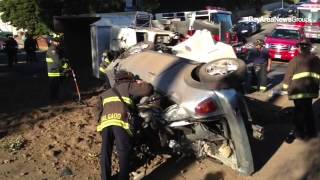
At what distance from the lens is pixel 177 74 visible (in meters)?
7.62

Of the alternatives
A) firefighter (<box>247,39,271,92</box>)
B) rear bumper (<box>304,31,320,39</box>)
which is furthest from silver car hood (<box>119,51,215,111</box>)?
rear bumper (<box>304,31,320,39</box>)

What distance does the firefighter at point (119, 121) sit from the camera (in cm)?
652

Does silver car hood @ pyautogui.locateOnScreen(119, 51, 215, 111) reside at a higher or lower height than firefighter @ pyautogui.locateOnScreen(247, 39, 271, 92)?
higher

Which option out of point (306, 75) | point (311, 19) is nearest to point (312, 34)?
point (311, 19)

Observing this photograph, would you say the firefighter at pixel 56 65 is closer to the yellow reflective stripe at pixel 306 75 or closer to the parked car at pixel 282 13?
the yellow reflective stripe at pixel 306 75

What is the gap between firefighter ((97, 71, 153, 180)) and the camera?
6516 millimetres

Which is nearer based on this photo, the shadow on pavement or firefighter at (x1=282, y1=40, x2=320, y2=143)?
the shadow on pavement

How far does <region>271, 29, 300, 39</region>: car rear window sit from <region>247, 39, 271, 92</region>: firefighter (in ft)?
30.6

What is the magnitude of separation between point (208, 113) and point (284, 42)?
55.9 feet

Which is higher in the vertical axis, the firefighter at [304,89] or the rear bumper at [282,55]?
the firefighter at [304,89]

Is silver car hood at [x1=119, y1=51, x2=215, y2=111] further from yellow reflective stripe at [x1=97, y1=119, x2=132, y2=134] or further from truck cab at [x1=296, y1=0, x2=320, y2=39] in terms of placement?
truck cab at [x1=296, y1=0, x2=320, y2=39]

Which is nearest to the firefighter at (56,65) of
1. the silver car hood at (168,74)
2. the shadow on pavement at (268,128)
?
the silver car hood at (168,74)

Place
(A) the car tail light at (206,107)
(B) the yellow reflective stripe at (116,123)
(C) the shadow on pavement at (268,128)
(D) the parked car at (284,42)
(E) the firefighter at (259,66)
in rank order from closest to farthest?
(B) the yellow reflective stripe at (116,123)
(A) the car tail light at (206,107)
(C) the shadow on pavement at (268,128)
(E) the firefighter at (259,66)
(D) the parked car at (284,42)

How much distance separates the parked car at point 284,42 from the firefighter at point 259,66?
7.27 metres
